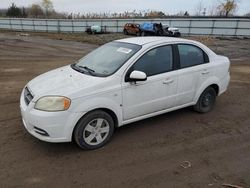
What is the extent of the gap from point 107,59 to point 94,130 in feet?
4.23

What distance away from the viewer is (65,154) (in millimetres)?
3842

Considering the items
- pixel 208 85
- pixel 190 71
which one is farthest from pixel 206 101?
pixel 190 71

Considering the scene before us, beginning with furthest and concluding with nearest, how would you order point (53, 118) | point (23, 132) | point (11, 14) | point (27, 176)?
point (11, 14)
point (23, 132)
point (53, 118)
point (27, 176)

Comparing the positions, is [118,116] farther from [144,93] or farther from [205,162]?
[205,162]

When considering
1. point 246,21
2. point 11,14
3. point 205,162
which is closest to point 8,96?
point 205,162

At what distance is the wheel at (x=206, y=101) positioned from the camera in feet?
17.6

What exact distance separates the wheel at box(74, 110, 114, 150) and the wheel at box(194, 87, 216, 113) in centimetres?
217

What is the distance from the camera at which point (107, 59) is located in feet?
14.8

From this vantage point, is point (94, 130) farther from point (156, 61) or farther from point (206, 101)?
point (206, 101)

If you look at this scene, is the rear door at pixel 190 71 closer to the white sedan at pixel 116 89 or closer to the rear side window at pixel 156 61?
the white sedan at pixel 116 89

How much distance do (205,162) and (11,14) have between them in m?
74.0

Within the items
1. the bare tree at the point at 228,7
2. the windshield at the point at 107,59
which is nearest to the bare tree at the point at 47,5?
the bare tree at the point at 228,7

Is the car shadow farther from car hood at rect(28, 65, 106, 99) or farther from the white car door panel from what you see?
car hood at rect(28, 65, 106, 99)

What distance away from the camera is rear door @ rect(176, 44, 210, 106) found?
4805 millimetres
